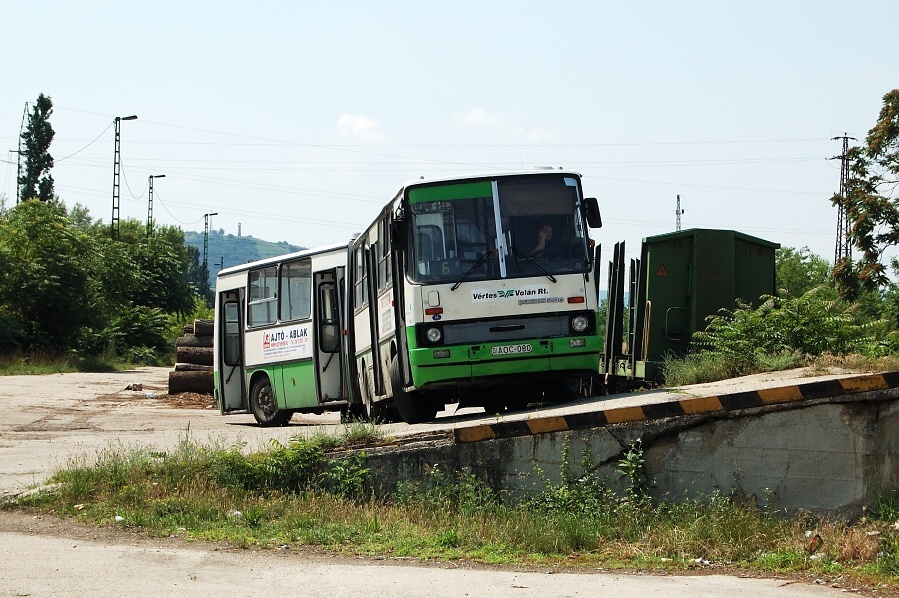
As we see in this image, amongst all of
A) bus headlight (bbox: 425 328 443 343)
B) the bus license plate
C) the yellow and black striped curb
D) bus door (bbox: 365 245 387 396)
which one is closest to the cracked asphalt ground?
the yellow and black striped curb

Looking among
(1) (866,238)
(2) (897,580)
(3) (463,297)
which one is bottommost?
(2) (897,580)

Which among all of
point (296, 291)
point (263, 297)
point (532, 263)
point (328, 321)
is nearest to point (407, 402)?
point (532, 263)

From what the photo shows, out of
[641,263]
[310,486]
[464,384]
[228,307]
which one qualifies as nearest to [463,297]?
[464,384]

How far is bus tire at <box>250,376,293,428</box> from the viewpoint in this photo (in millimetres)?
21172

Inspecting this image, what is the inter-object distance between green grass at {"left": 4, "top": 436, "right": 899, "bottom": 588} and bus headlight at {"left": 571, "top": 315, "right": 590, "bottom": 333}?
3140 millimetres

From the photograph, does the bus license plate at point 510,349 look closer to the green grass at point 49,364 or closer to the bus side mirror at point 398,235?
the bus side mirror at point 398,235

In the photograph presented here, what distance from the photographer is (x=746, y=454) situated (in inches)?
409

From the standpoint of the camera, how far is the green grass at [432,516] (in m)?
9.09

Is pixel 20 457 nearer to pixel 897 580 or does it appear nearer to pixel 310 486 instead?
pixel 310 486

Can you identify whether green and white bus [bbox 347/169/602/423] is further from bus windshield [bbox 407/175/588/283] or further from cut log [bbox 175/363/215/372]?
cut log [bbox 175/363/215/372]

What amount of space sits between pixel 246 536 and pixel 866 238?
3637 cm

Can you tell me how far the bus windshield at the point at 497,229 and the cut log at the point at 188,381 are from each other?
18173 millimetres

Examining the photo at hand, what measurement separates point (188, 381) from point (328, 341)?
1199 centimetres

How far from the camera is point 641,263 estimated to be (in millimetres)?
17312
